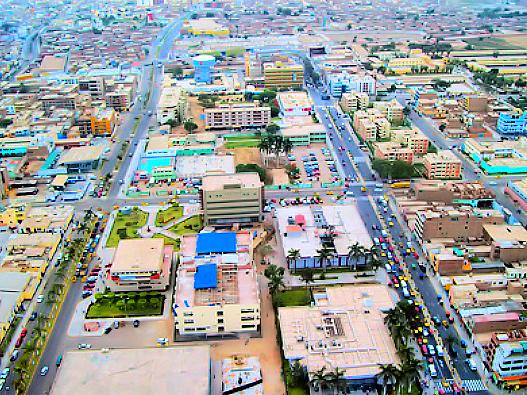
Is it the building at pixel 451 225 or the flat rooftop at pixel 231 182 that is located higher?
the flat rooftop at pixel 231 182

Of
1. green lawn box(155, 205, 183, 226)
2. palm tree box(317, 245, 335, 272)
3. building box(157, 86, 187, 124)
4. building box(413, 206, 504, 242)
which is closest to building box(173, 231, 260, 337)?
palm tree box(317, 245, 335, 272)

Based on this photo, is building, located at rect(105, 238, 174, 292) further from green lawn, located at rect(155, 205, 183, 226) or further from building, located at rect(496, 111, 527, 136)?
building, located at rect(496, 111, 527, 136)

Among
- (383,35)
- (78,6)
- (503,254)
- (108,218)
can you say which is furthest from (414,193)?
(78,6)

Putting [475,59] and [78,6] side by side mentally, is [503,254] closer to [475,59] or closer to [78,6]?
[475,59]

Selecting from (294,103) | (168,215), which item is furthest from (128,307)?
(294,103)

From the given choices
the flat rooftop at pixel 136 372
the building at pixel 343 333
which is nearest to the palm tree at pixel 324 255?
the building at pixel 343 333

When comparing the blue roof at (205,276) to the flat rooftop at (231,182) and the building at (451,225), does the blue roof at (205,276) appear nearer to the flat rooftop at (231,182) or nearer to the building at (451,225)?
the flat rooftop at (231,182)
